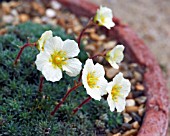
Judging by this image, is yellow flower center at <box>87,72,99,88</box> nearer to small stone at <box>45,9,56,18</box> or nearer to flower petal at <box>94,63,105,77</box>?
flower petal at <box>94,63,105,77</box>

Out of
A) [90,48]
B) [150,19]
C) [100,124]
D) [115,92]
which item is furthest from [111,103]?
[150,19]

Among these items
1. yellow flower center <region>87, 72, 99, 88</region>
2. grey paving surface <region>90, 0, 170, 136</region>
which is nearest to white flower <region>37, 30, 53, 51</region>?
yellow flower center <region>87, 72, 99, 88</region>

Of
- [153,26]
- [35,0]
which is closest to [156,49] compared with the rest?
[153,26]

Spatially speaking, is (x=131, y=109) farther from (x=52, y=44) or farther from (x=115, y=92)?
(x=52, y=44)

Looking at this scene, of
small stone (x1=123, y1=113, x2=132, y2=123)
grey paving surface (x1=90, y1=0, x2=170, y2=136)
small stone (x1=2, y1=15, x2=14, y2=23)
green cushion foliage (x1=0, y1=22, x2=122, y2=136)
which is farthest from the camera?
grey paving surface (x1=90, y1=0, x2=170, y2=136)

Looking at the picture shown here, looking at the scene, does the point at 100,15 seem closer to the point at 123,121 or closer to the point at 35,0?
the point at 123,121

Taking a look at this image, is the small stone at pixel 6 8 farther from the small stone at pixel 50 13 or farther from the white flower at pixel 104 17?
the white flower at pixel 104 17
